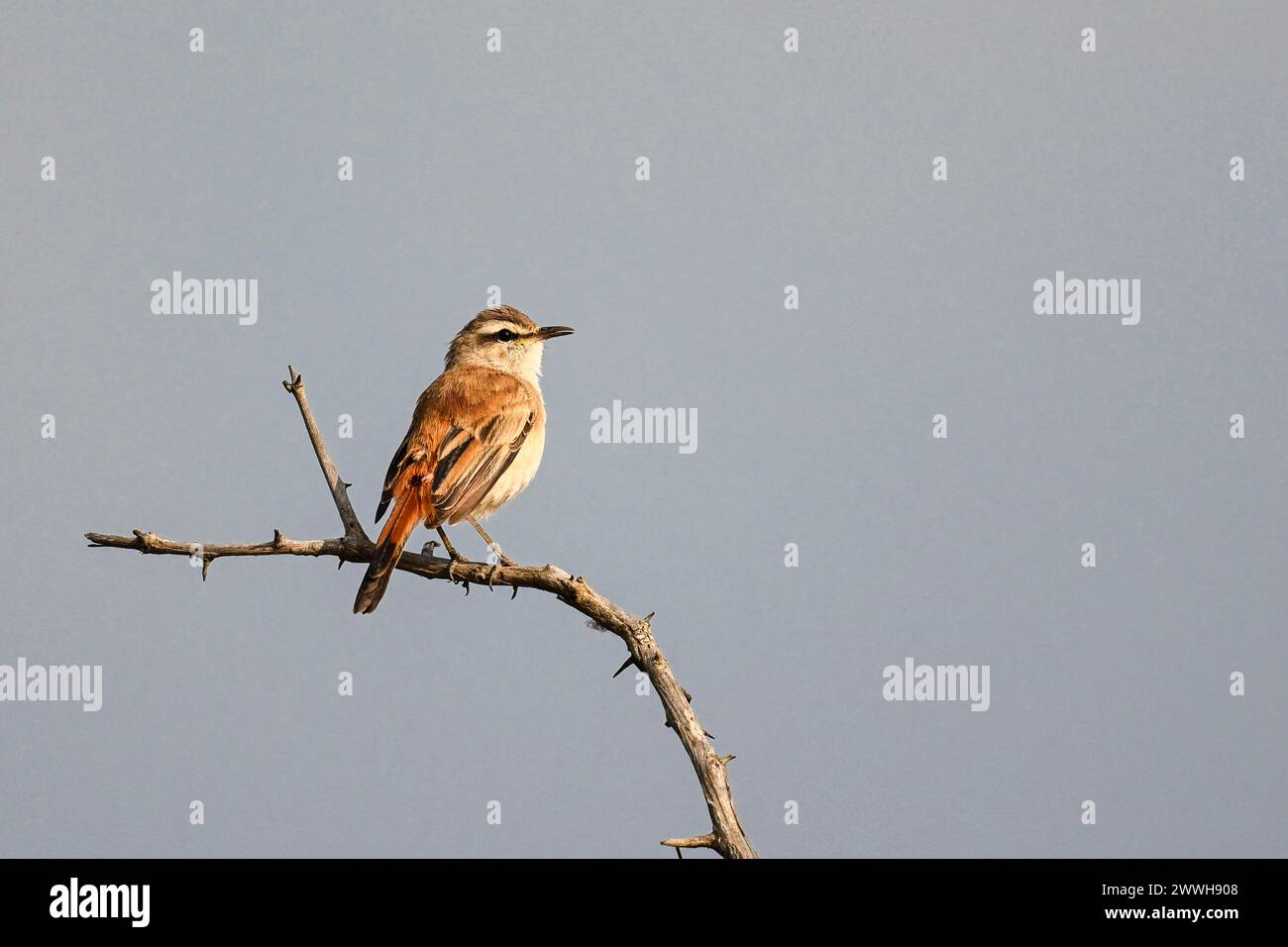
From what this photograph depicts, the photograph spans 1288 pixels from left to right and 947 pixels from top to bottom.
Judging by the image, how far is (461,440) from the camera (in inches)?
348

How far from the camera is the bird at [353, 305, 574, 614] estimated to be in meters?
8.02

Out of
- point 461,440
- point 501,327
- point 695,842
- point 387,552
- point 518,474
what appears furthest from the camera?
point 501,327

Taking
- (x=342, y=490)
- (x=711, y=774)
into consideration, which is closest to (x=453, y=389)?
(x=342, y=490)

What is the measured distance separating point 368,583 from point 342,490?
0.66 meters

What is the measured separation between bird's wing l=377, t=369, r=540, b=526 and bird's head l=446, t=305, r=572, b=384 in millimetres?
254

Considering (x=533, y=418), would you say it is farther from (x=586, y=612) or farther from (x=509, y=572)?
(x=586, y=612)

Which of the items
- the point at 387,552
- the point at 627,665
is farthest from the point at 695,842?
the point at 387,552

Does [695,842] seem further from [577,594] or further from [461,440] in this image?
[461,440]

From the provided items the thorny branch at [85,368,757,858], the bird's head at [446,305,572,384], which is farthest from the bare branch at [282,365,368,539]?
the bird's head at [446,305,572,384]

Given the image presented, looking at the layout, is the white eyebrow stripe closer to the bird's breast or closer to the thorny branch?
the bird's breast

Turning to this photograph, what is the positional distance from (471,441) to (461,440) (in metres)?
0.07

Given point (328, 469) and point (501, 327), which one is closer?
point (328, 469)

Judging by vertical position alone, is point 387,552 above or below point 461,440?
below

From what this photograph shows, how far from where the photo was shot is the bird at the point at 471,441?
316 inches
